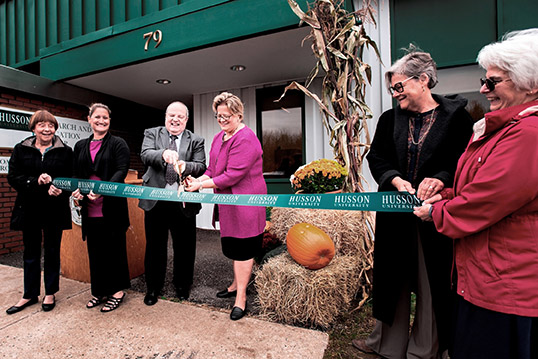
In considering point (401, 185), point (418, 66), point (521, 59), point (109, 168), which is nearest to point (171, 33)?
point (109, 168)

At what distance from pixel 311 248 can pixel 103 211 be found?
1.78 m

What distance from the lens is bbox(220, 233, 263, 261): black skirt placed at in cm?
225

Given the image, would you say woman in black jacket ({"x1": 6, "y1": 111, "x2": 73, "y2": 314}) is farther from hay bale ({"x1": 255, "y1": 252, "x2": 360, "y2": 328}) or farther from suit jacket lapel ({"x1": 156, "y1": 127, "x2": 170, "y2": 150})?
hay bale ({"x1": 255, "y1": 252, "x2": 360, "y2": 328})

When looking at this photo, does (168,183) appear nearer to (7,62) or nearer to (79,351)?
(79,351)

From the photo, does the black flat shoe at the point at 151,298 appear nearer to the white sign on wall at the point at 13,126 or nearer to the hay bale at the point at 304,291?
the hay bale at the point at 304,291

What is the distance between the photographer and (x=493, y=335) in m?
1.03

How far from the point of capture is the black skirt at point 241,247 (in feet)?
7.39

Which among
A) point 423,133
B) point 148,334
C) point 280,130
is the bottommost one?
point 148,334

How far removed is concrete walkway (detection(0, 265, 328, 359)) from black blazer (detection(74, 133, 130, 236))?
0.75m

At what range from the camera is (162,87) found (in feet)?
17.7

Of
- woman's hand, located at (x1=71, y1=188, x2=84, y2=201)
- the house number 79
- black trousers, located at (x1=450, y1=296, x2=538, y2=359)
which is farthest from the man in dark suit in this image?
black trousers, located at (x1=450, y1=296, x2=538, y2=359)

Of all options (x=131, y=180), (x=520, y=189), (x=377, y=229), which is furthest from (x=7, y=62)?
(x=520, y=189)

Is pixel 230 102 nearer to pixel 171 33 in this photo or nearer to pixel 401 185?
pixel 401 185

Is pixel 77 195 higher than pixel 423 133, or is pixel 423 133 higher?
pixel 423 133
